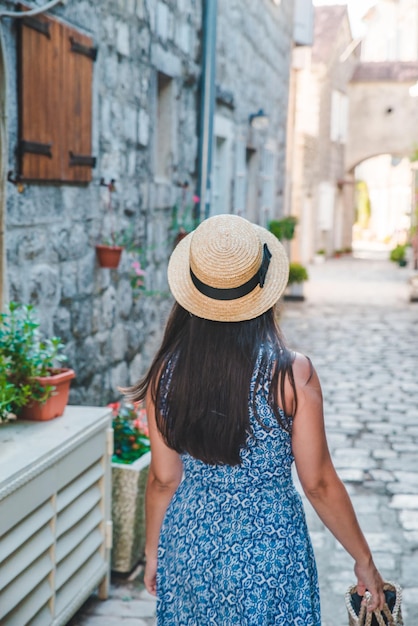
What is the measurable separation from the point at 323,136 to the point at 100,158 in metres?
22.0

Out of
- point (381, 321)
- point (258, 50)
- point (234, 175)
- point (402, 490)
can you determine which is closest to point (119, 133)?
point (402, 490)

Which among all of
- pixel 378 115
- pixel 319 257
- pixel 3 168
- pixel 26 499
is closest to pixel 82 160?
pixel 3 168

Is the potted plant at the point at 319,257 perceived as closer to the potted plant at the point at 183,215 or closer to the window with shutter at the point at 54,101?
the potted plant at the point at 183,215

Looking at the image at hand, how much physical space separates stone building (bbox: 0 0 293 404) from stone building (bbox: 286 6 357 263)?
14.8 metres

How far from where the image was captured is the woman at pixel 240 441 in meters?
2.08

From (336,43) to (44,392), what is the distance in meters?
25.1

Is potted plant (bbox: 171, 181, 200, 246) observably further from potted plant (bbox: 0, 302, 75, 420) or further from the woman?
the woman

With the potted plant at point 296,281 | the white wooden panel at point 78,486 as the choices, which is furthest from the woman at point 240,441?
the potted plant at point 296,281

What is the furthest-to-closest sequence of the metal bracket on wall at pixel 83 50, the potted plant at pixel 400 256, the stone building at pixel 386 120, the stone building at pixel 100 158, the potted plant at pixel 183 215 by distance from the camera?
1. the stone building at pixel 386 120
2. the potted plant at pixel 400 256
3. the potted plant at pixel 183 215
4. the metal bracket on wall at pixel 83 50
5. the stone building at pixel 100 158

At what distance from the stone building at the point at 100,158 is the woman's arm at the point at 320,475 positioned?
2.23 meters

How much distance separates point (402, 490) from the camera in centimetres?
521

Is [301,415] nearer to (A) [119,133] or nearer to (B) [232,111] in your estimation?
(A) [119,133]

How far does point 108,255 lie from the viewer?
5375mm

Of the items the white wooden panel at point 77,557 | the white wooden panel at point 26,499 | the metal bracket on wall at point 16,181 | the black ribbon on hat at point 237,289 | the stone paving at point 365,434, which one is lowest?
the stone paving at point 365,434
